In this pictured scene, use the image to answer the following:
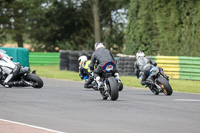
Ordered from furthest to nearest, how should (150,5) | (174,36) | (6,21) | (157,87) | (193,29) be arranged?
(6,21), (150,5), (174,36), (193,29), (157,87)

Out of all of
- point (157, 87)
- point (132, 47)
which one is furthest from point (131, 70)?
point (157, 87)

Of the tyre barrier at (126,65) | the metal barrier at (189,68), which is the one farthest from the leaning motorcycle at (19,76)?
the tyre barrier at (126,65)

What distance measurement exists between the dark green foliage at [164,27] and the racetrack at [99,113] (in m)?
10.9

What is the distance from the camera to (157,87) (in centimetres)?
1486

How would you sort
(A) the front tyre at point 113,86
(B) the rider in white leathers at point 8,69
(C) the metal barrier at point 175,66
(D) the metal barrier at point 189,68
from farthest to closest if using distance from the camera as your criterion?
(C) the metal barrier at point 175,66, (D) the metal barrier at point 189,68, (B) the rider in white leathers at point 8,69, (A) the front tyre at point 113,86

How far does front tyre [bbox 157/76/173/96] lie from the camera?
1457 cm

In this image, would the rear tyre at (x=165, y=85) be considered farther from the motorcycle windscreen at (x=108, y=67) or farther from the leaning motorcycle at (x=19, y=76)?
the leaning motorcycle at (x=19, y=76)

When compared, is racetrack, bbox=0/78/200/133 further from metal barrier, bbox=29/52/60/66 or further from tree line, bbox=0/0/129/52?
tree line, bbox=0/0/129/52

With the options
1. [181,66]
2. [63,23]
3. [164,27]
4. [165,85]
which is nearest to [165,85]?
[165,85]

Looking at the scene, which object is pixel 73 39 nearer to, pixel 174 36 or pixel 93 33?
pixel 93 33

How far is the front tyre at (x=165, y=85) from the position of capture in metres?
14.6

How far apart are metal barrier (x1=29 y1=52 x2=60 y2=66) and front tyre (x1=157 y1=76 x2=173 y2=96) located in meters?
23.0

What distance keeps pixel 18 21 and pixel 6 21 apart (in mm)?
1261

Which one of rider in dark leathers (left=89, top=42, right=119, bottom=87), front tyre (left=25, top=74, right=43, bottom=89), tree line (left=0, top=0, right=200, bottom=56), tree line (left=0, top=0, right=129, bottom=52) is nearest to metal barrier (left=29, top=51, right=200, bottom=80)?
front tyre (left=25, top=74, right=43, bottom=89)
